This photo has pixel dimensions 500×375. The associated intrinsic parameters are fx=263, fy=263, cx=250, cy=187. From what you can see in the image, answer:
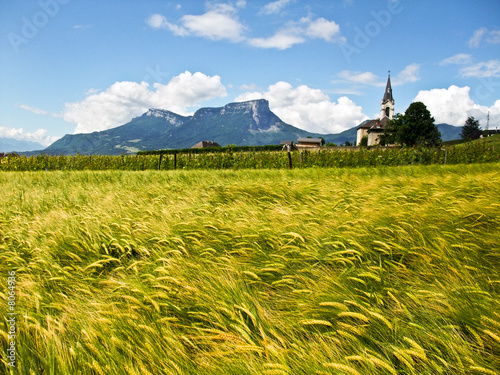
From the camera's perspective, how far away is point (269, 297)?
75.5 inches

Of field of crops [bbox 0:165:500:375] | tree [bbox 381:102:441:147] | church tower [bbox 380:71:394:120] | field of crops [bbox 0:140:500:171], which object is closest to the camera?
field of crops [bbox 0:165:500:375]

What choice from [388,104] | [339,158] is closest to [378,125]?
[388,104]

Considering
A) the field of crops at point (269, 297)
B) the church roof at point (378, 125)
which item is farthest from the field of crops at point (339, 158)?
the church roof at point (378, 125)

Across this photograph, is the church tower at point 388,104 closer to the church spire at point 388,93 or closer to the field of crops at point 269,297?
the church spire at point 388,93

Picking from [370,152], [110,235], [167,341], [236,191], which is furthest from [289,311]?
[370,152]

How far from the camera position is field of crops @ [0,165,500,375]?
126 cm

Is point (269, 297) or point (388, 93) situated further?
point (388, 93)

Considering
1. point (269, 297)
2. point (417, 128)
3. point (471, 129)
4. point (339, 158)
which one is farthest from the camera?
point (471, 129)

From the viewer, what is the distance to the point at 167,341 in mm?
1443

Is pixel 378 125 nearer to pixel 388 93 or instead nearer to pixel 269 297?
pixel 388 93

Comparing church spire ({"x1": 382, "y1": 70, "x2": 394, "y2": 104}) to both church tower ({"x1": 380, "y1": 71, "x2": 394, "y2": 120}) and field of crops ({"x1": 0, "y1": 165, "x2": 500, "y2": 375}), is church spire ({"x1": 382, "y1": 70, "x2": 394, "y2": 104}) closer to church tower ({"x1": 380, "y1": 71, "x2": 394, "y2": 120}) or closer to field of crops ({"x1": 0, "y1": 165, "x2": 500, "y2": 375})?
church tower ({"x1": 380, "y1": 71, "x2": 394, "y2": 120})

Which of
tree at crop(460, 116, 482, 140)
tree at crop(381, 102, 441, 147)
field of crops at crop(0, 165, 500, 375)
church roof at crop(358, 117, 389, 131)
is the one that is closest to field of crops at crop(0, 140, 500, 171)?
field of crops at crop(0, 165, 500, 375)

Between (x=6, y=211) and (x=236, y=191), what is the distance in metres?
→ 4.05

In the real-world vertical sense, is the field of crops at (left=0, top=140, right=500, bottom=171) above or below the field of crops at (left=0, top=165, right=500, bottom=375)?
above
